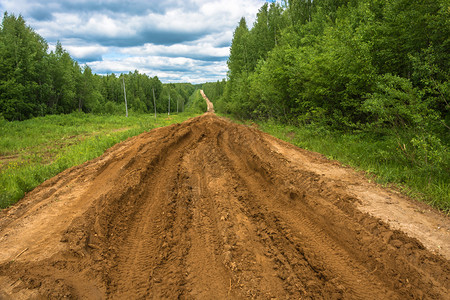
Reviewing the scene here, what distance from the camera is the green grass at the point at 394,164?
5223 millimetres

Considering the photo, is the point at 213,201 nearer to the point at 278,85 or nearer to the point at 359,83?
the point at 359,83

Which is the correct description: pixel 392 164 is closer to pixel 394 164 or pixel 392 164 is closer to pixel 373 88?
pixel 394 164

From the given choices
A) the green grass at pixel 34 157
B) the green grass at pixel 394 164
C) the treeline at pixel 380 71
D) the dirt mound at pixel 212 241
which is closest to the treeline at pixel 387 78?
the treeline at pixel 380 71

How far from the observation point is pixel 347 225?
4.32 metres

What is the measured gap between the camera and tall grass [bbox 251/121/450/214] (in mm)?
5234

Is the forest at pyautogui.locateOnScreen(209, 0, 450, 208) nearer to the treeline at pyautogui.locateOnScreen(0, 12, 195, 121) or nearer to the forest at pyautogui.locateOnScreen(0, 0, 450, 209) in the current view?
the forest at pyautogui.locateOnScreen(0, 0, 450, 209)

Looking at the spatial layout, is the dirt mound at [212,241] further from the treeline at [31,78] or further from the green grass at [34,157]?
the treeline at [31,78]

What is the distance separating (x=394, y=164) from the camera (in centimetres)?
689

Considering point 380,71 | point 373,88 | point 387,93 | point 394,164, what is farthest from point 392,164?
point 380,71

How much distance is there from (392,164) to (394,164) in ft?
0.22

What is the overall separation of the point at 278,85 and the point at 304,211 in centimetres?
1319

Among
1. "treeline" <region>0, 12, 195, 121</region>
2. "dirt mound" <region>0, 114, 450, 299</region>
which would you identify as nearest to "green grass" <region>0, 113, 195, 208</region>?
"dirt mound" <region>0, 114, 450, 299</region>

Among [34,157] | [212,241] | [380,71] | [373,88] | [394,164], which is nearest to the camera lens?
[212,241]

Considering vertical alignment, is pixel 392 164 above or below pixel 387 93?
below
